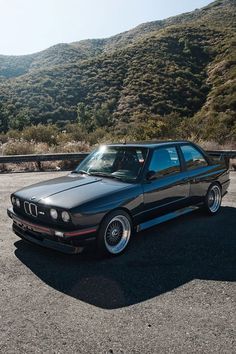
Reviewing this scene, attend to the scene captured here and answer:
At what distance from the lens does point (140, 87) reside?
47.0 metres

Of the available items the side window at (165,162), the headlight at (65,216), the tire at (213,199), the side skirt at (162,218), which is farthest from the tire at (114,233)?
the tire at (213,199)

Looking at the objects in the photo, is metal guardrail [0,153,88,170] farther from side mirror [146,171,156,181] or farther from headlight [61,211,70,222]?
headlight [61,211,70,222]

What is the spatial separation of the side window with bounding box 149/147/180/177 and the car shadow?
1.05 meters

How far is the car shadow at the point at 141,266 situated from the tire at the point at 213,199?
2.54 feet

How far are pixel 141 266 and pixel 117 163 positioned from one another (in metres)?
1.86

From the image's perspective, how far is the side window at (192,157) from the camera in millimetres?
6594

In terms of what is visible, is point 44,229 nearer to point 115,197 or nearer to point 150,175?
point 115,197

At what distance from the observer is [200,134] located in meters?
17.6

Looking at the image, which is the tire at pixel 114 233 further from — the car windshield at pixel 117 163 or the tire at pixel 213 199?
the tire at pixel 213 199

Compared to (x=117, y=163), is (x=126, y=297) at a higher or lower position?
lower

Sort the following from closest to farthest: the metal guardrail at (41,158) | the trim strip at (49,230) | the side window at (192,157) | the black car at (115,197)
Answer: the trim strip at (49,230) < the black car at (115,197) < the side window at (192,157) < the metal guardrail at (41,158)

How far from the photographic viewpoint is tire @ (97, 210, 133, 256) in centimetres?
489

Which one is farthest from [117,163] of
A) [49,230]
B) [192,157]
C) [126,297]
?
[126,297]

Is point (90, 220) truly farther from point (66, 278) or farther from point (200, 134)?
point (200, 134)
